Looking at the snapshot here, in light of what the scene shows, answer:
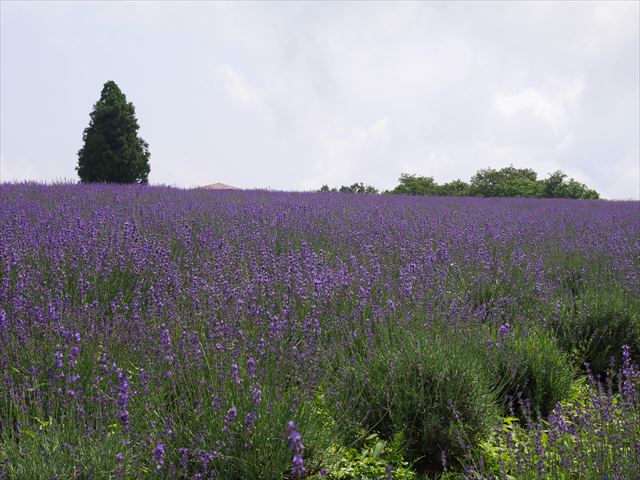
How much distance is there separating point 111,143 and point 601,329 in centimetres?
1928

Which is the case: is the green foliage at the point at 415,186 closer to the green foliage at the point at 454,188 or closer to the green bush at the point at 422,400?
the green foliage at the point at 454,188

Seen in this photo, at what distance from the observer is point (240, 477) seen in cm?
227

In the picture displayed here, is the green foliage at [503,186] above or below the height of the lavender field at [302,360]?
above

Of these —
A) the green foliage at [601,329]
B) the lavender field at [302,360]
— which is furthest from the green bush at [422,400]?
the green foliage at [601,329]

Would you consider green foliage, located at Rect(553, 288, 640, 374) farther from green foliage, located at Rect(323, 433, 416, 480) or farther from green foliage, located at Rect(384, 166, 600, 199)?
green foliage, located at Rect(384, 166, 600, 199)

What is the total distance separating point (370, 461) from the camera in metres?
2.54

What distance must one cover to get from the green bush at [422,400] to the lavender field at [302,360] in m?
0.01

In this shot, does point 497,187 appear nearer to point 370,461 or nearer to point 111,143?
point 111,143

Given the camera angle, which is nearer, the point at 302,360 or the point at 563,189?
the point at 302,360

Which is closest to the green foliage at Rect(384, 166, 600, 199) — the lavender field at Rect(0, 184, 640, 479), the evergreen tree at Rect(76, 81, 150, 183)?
the evergreen tree at Rect(76, 81, 150, 183)

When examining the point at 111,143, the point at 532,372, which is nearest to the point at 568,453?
the point at 532,372

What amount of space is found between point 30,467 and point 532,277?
4.31 metres

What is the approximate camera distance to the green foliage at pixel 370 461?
8.01 feet

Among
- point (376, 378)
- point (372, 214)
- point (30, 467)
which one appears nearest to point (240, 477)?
point (30, 467)
